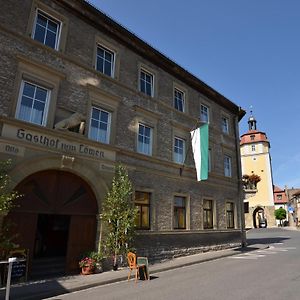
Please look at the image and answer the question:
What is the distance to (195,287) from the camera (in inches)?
353

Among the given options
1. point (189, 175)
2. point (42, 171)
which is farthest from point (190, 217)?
point (42, 171)

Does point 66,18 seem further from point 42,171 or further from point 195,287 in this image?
point 195,287

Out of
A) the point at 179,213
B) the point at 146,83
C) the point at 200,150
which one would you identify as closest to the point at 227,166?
the point at 200,150

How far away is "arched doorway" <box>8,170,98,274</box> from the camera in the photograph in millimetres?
10453

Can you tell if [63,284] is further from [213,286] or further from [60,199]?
[213,286]

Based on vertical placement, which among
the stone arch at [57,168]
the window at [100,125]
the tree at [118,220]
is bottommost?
the tree at [118,220]

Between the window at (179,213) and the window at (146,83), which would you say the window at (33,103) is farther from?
the window at (179,213)

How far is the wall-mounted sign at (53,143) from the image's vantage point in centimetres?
1030

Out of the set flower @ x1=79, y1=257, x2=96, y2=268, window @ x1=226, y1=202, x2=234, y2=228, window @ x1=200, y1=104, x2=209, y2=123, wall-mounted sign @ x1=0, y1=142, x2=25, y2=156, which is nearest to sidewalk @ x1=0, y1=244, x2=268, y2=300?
flower @ x1=79, y1=257, x2=96, y2=268

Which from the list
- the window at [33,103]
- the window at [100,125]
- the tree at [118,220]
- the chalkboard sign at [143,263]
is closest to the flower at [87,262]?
the tree at [118,220]

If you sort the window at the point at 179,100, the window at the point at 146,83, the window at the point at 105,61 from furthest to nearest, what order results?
the window at the point at 179,100 → the window at the point at 146,83 → the window at the point at 105,61

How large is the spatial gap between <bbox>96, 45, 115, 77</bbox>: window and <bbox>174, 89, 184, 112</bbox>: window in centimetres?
498

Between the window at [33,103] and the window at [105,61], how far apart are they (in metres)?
3.32

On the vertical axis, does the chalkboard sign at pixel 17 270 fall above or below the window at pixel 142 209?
below
